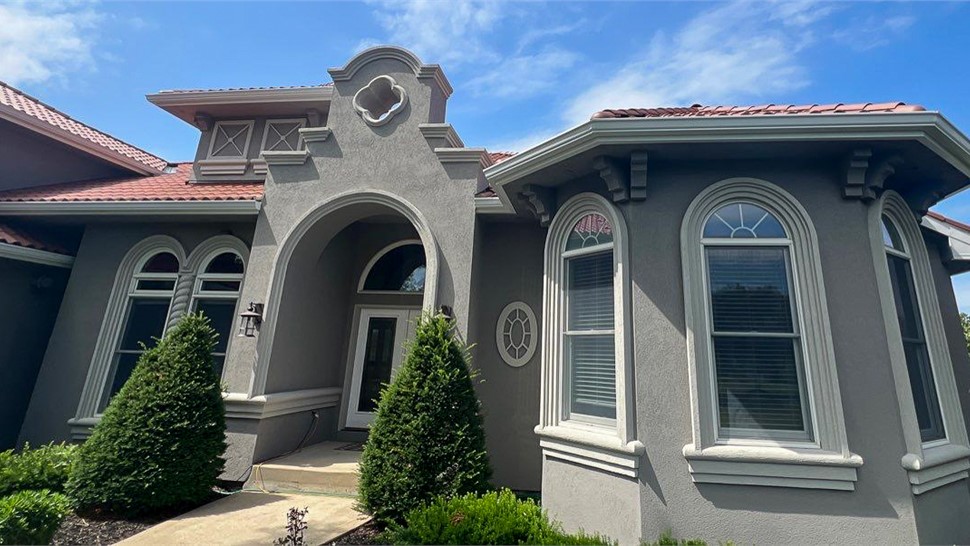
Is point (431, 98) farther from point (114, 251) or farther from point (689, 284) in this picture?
Answer: point (114, 251)

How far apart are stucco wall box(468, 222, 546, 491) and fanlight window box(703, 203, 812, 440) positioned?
2833 mm

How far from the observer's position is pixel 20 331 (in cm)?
748

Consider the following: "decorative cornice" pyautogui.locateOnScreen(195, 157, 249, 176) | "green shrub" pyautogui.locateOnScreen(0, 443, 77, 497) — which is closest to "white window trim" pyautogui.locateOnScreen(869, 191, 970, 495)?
"green shrub" pyautogui.locateOnScreen(0, 443, 77, 497)

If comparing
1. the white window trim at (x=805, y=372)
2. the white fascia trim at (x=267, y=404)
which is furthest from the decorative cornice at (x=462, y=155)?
the white fascia trim at (x=267, y=404)

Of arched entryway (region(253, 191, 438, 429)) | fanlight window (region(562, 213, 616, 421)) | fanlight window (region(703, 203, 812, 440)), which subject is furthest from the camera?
arched entryway (region(253, 191, 438, 429))

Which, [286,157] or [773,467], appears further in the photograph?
[286,157]

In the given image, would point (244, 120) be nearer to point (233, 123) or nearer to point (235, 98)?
point (233, 123)

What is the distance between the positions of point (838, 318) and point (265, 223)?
25.0ft

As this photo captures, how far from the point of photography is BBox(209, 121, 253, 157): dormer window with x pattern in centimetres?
948

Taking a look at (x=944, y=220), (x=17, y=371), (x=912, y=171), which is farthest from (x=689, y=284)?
(x=17, y=371)

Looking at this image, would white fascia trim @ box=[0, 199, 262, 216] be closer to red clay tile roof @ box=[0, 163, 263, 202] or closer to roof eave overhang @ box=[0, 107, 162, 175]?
red clay tile roof @ box=[0, 163, 263, 202]

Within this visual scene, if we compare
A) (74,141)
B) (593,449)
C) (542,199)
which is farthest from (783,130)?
(74,141)

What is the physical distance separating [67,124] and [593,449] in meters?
12.8

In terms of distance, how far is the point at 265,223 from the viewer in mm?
7137
